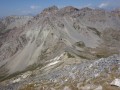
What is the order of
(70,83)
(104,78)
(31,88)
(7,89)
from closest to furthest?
(104,78) → (70,83) → (31,88) → (7,89)

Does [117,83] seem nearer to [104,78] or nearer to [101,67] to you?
[104,78]

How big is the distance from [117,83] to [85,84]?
10069 millimetres

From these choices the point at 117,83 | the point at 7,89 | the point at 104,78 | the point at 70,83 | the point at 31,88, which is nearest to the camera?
the point at 117,83

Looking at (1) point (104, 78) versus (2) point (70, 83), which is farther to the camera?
(2) point (70, 83)

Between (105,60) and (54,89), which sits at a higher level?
(105,60)

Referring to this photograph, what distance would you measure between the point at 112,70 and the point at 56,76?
23122 millimetres

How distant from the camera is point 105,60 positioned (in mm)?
76000

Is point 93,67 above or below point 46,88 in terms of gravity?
above

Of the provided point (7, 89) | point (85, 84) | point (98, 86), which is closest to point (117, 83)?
point (98, 86)

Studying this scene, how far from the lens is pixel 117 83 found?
5938cm

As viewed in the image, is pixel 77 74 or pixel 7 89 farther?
pixel 7 89

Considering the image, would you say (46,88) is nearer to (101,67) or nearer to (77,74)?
(77,74)

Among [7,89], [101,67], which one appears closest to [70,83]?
[101,67]

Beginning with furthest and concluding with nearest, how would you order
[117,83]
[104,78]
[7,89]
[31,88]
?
[7,89] → [31,88] → [104,78] → [117,83]
